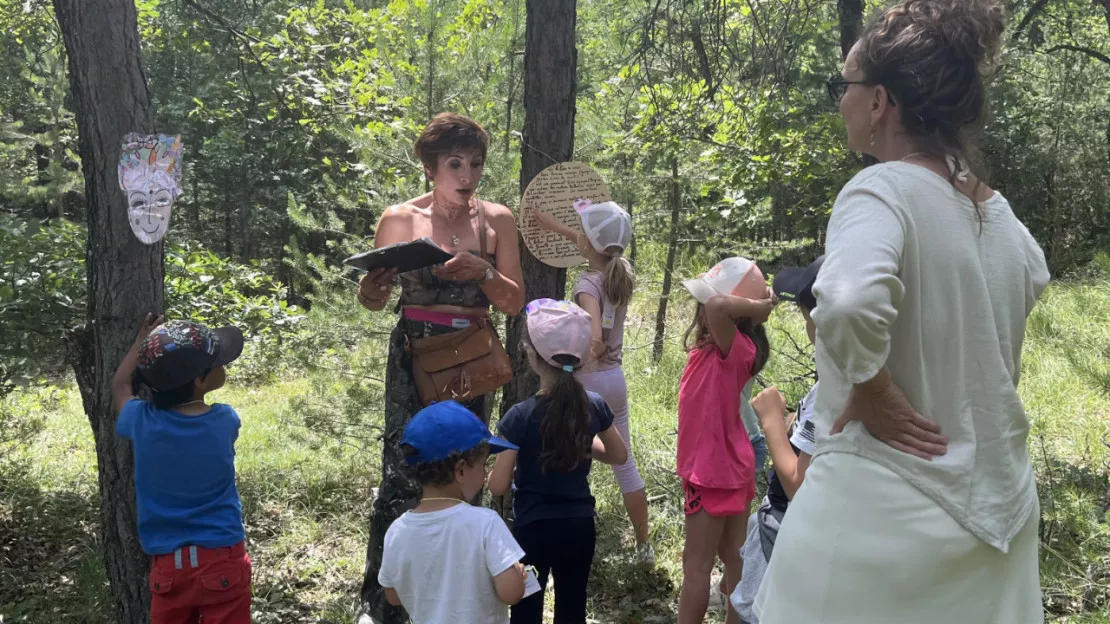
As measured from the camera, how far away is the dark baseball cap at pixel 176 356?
2.62 metres

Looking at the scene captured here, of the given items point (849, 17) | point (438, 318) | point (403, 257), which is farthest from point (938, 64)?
point (849, 17)

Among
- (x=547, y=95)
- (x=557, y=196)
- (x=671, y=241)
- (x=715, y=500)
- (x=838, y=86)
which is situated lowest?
(x=671, y=241)

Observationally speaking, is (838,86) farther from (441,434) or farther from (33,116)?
(33,116)

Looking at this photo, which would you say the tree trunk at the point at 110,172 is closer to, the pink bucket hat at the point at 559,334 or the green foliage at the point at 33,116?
the pink bucket hat at the point at 559,334

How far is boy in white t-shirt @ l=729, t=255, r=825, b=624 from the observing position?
2080 millimetres

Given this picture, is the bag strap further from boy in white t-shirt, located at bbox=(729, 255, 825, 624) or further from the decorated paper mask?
boy in white t-shirt, located at bbox=(729, 255, 825, 624)

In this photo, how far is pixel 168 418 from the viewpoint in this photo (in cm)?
267

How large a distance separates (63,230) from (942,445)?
16.0ft

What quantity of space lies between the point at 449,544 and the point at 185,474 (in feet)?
3.28

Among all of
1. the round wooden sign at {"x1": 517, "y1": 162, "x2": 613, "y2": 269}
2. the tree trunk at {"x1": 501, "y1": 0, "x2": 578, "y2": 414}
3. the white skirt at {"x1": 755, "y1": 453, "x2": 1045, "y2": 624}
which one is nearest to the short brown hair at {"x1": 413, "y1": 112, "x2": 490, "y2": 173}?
the round wooden sign at {"x1": 517, "y1": 162, "x2": 613, "y2": 269}

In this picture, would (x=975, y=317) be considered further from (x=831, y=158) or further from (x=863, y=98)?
(x=831, y=158)

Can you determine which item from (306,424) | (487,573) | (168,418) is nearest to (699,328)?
(487,573)

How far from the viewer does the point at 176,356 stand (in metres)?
2.62

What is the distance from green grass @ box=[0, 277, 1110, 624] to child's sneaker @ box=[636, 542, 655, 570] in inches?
2.2
